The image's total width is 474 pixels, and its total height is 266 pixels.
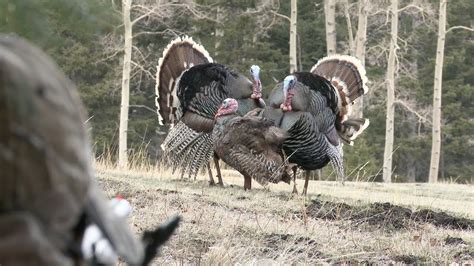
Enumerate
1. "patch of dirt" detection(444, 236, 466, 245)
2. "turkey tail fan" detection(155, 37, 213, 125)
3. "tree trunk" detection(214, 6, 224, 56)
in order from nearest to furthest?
"patch of dirt" detection(444, 236, 466, 245) → "turkey tail fan" detection(155, 37, 213, 125) → "tree trunk" detection(214, 6, 224, 56)

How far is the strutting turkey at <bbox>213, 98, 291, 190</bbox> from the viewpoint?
959 centimetres

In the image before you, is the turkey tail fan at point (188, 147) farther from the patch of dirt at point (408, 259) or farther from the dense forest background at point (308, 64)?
the dense forest background at point (308, 64)

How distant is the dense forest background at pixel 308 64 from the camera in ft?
95.1

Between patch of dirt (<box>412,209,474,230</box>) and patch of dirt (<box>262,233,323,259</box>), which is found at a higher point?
patch of dirt (<box>262,233,323,259</box>)

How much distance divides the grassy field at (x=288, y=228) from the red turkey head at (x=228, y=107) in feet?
2.78

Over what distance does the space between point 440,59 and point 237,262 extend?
22.9 meters

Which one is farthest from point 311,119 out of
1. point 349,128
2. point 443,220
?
point 443,220

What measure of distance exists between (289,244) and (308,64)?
108 feet

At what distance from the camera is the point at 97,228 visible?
4.91 ft

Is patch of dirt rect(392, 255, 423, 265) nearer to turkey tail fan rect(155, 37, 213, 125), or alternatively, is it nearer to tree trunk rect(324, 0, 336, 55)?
turkey tail fan rect(155, 37, 213, 125)

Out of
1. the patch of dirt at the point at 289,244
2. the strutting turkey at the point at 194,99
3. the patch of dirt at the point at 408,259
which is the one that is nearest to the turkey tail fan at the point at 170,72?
the strutting turkey at the point at 194,99

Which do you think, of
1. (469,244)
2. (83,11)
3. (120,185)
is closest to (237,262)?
(469,244)

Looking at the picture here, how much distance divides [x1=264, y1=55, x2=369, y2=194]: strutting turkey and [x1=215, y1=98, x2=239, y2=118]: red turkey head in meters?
0.36

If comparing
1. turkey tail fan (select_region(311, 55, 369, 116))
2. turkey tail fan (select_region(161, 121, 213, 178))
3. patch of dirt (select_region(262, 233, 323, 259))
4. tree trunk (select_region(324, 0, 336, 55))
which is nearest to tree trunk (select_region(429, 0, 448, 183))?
tree trunk (select_region(324, 0, 336, 55))
